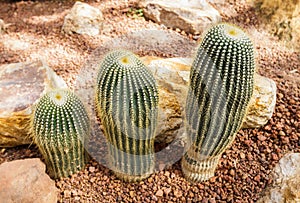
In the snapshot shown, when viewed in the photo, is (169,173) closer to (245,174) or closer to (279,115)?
(245,174)

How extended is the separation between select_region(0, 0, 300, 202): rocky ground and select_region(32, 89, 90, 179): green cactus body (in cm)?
26

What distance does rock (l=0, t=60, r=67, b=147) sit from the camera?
331 cm

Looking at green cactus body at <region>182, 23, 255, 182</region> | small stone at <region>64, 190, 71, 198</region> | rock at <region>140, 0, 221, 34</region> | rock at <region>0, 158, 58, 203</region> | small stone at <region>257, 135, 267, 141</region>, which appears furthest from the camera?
rock at <region>140, 0, 221, 34</region>

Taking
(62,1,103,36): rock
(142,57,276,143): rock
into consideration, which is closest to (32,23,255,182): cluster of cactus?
(142,57,276,143): rock

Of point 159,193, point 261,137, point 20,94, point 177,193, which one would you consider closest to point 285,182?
point 261,137

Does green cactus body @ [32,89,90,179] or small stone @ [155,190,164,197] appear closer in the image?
green cactus body @ [32,89,90,179]

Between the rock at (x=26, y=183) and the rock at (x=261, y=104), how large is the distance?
1666 millimetres

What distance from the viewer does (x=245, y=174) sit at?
3268 mm

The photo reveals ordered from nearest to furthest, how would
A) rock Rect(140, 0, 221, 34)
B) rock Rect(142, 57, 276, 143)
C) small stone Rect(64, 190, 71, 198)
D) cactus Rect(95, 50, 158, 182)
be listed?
cactus Rect(95, 50, 158, 182), small stone Rect(64, 190, 71, 198), rock Rect(142, 57, 276, 143), rock Rect(140, 0, 221, 34)

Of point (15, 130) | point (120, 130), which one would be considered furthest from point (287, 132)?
point (15, 130)

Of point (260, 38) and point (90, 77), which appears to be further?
point (260, 38)

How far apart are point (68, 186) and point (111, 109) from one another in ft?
3.00

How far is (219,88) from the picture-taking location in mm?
2588

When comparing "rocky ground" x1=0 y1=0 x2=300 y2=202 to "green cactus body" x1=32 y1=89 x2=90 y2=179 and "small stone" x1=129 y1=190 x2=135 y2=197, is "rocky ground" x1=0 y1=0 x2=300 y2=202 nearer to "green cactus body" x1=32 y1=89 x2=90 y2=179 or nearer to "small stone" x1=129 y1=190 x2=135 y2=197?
"small stone" x1=129 y1=190 x2=135 y2=197
